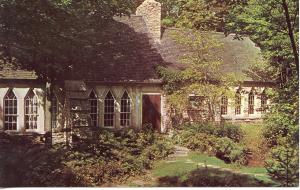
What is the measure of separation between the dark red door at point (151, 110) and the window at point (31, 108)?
5.45 meters

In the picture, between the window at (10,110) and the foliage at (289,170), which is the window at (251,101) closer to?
the foliage at (289,170)

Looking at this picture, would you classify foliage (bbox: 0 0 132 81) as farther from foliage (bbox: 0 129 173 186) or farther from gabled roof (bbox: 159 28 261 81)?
gabled roof (bbox: 159 28 261 81)

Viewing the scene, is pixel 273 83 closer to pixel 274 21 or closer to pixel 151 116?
pixel 274 21

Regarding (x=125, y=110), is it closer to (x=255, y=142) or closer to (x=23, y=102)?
(x=23, y=102)

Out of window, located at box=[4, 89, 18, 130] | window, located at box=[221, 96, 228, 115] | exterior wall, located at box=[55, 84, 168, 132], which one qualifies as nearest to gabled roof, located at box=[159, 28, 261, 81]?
window, located at box=[221, 96, 228, 115]

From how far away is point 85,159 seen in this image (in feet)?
45.9

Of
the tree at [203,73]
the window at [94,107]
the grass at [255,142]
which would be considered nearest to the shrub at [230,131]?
the grass at [255,142]

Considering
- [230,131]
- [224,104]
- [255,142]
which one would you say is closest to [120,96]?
[224,104]

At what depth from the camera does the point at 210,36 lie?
17.0 m

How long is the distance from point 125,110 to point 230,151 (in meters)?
6.87

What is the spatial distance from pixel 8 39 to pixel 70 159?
472 cm

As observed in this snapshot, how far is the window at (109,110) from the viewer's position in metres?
19.5

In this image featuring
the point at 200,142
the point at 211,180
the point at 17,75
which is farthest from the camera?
the point at 17,75

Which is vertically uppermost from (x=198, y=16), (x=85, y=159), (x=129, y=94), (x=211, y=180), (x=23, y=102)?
(x=198, y=16)
